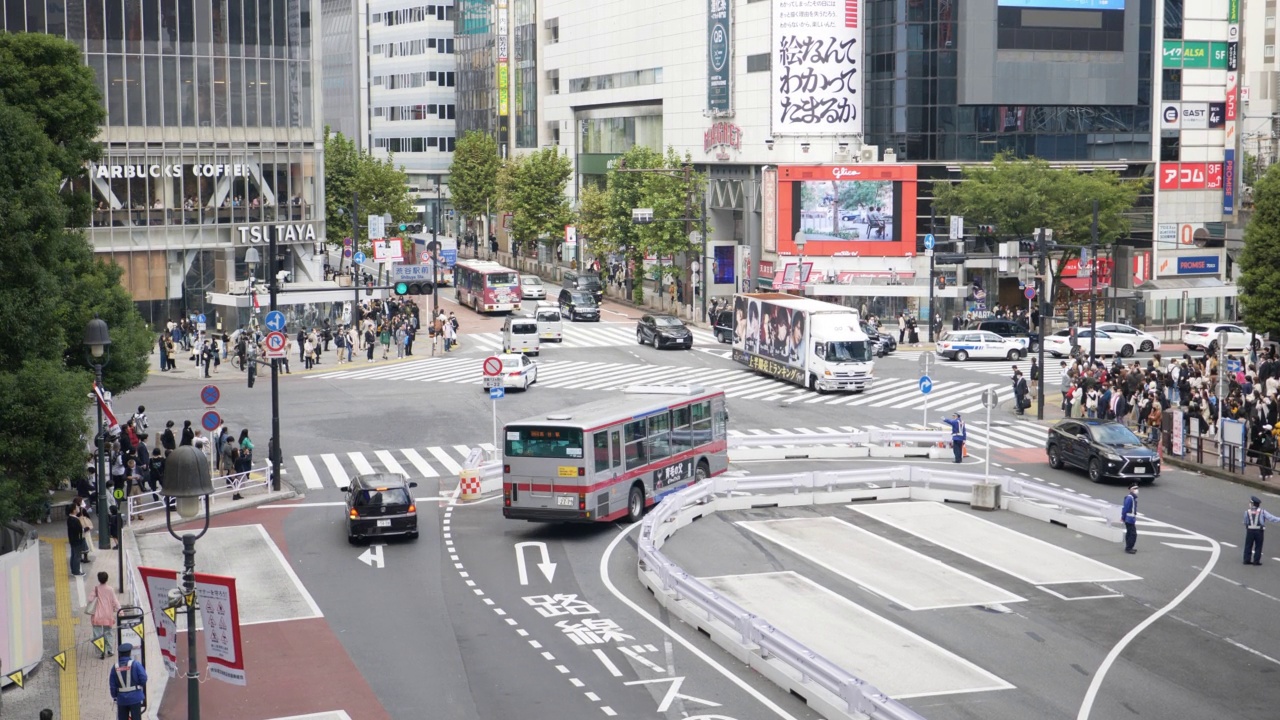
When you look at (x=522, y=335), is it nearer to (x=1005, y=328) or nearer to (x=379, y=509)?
(x=1005, y=328)

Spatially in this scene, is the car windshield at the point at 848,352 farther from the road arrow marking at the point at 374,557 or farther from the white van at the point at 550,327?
the road arrow marking at the point at 374,557

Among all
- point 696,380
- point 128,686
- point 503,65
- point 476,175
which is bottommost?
point 696,380

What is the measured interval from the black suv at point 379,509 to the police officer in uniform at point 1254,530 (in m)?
18.3

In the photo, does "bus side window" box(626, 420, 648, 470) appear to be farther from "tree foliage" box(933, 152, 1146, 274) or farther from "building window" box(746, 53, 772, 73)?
"building window" box(746, 53, 772, 73)

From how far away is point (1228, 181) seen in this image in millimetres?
90875

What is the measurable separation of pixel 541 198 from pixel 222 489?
253ft

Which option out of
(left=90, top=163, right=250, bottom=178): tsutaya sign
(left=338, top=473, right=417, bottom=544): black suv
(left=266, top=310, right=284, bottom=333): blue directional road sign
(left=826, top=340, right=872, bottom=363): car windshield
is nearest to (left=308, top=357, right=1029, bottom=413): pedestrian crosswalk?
(left=826, top=340, right=872, bottom=363): car windshield

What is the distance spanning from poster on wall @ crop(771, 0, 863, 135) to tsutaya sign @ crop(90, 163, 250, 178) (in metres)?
32.3

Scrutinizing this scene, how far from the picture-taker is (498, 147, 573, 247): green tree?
377 ft

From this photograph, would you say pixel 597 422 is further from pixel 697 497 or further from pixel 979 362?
pixel 979 362

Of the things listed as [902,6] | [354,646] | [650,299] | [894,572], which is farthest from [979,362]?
[354,646]

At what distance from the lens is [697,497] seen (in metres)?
36.5

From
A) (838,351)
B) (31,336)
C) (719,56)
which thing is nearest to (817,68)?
(719,56)

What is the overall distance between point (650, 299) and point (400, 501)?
222 ft
